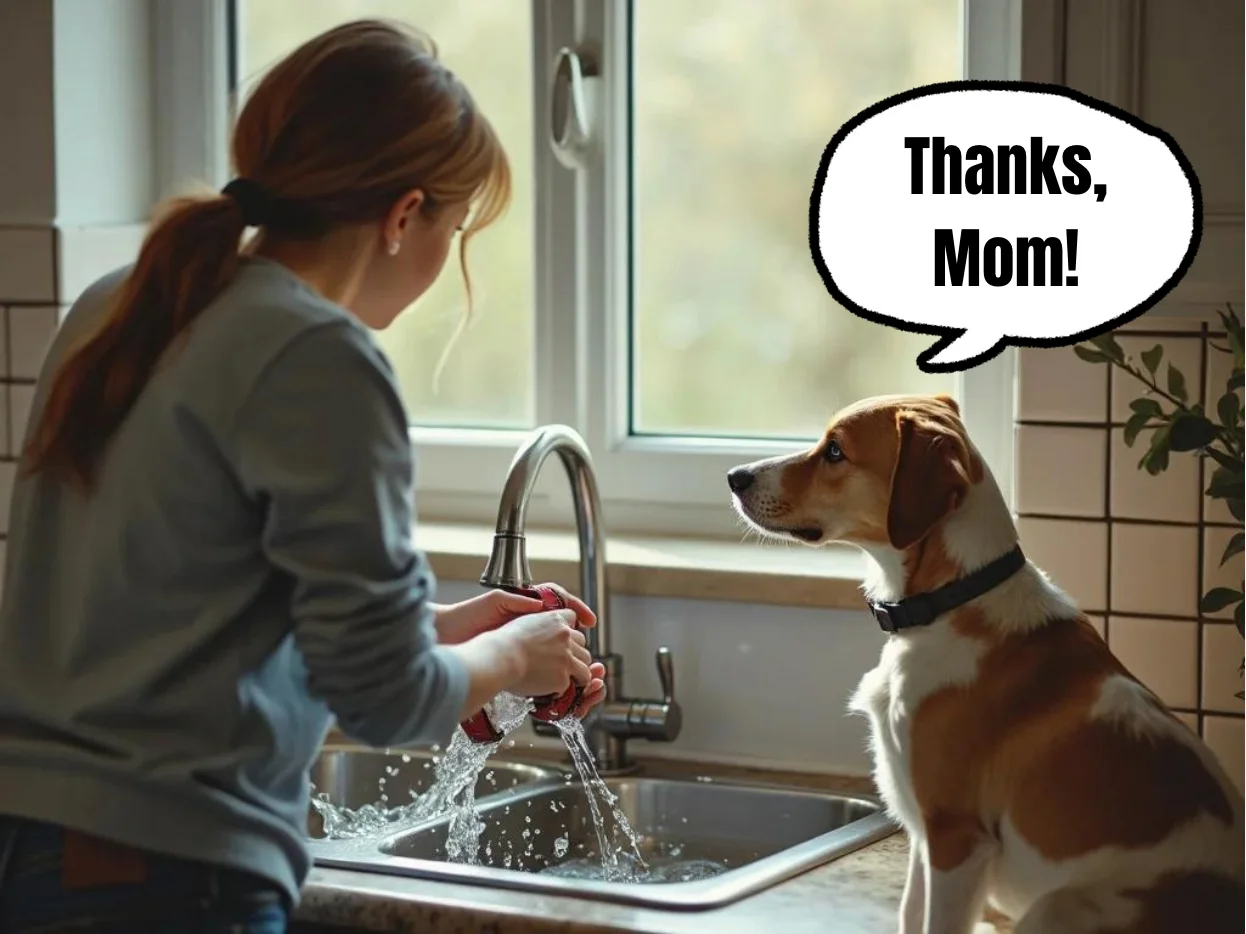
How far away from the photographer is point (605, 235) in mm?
2107

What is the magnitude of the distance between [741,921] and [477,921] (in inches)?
8.0

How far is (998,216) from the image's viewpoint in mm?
1796

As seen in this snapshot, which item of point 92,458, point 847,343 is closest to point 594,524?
point 847,343

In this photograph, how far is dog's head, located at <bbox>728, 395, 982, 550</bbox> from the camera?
4.55 feet

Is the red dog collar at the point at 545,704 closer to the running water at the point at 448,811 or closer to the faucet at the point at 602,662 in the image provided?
the running water at the point at 448,811

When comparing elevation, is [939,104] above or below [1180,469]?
above

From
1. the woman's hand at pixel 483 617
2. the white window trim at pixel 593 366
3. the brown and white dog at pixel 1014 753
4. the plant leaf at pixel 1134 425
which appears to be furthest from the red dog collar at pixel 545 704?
the white window trim at pixel 593 366

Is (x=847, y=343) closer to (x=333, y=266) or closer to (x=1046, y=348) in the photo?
(x=1046, y=348)

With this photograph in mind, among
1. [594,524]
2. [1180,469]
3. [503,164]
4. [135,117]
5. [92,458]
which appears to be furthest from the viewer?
[135,117]

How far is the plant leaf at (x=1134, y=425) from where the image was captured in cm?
149

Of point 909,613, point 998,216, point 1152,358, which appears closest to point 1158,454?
point 1152,358

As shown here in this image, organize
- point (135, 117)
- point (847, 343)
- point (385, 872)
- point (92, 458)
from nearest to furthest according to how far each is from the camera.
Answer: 1. point (92, 458)
2. point (385, 872)
3. point (847, 343)
4. point (135, 117)

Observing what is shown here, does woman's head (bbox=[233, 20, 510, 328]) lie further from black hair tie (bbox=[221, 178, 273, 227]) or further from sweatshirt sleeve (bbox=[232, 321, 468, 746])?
sweatshirt sleeve (bbox=[232, 321, 468, 746])

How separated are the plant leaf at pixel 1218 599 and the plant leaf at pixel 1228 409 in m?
0.14
